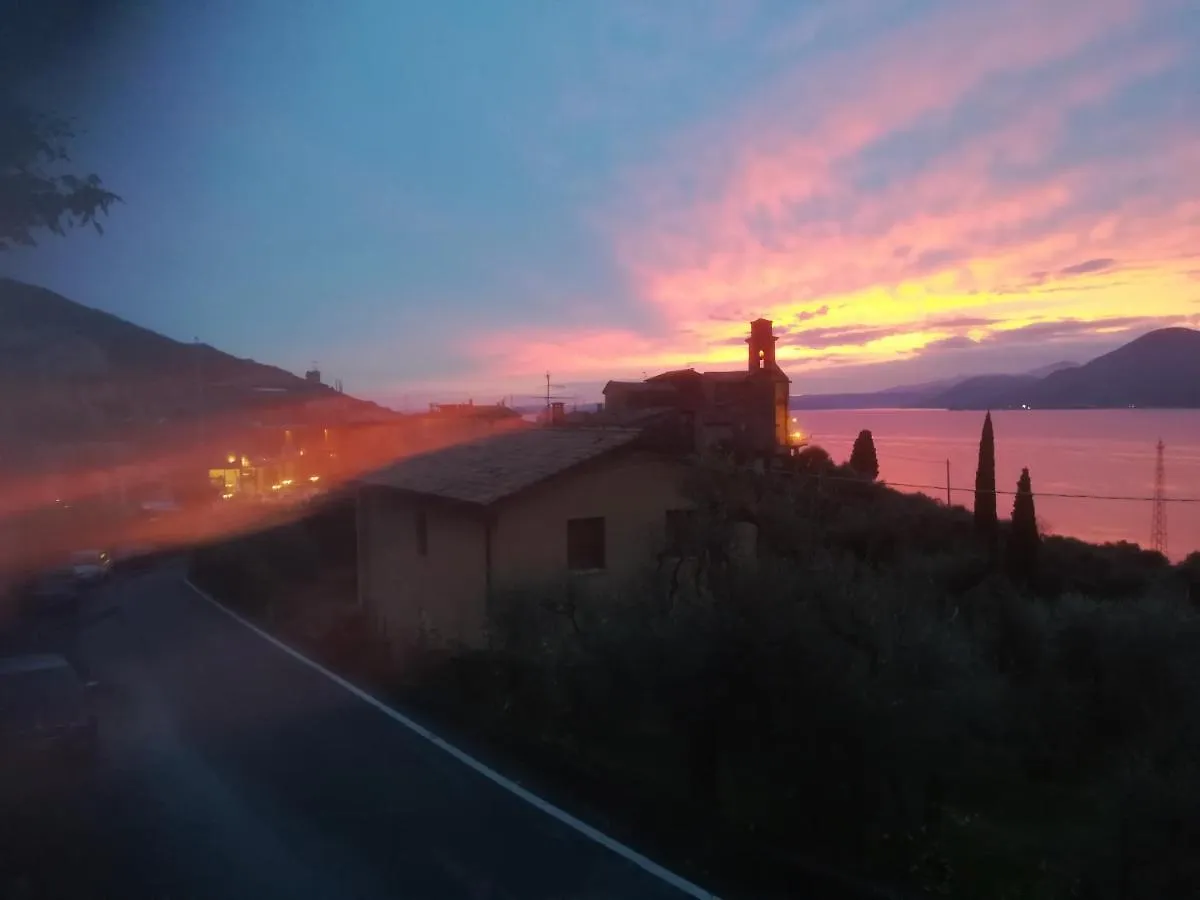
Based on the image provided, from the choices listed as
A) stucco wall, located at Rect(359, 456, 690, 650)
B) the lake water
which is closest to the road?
stucco wall, located at Rect(359, 456, 690, 650)

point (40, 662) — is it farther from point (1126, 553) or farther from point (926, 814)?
point (1126, 553)

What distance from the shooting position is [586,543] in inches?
774

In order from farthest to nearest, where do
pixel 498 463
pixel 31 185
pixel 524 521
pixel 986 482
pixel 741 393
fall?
pixel 741 393, pixel 986 482, pixel 498 463, pixel 524 521, pixel 31 185

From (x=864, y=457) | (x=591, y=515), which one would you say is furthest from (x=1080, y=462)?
(x=591, y=515)

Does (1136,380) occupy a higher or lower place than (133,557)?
higher

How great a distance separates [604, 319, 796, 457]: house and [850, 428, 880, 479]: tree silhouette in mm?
3322

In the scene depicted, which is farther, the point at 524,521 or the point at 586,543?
the point at 586,543

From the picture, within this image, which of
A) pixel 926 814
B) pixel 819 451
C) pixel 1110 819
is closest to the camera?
pixel 1110 819

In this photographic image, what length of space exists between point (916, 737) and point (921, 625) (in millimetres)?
1165

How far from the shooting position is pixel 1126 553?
37.2 m

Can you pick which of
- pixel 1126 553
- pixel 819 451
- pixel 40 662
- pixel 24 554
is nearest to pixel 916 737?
pixel 40 662

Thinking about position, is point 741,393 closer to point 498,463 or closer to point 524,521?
point 498,463

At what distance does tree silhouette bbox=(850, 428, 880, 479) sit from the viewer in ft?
164

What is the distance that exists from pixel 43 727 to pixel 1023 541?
106ft
